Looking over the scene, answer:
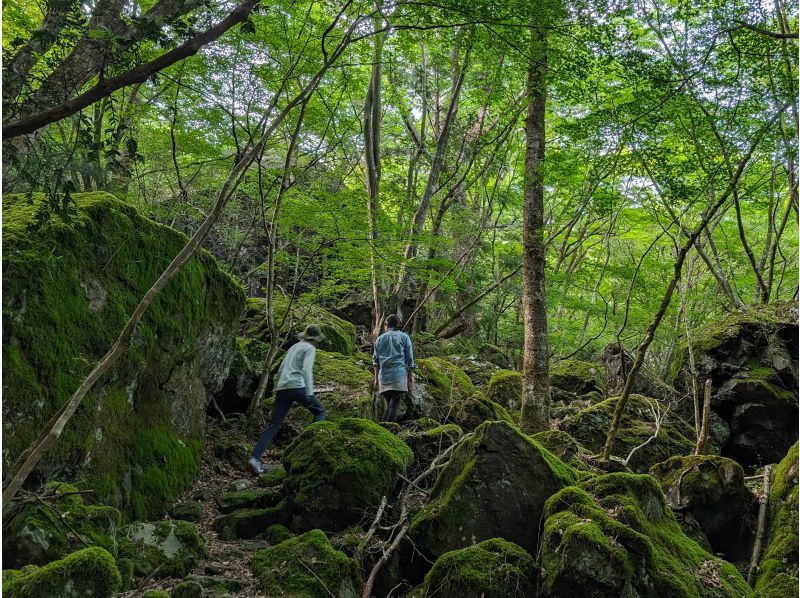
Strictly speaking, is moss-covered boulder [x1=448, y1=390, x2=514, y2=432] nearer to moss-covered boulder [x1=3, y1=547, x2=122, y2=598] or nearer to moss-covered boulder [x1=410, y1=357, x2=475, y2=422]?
moss-covered boulder [x1=410, y1=357, x2=475, y2=422]

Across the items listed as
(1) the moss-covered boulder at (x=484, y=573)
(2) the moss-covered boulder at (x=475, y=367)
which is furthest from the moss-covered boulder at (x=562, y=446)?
(2) the moss-covered boulder at (x=475, y=367)

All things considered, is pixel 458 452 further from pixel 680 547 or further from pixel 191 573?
pixel 191 573

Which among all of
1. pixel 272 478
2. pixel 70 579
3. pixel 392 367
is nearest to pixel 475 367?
pixel 392 367

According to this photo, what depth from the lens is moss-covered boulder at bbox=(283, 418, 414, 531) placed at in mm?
5633

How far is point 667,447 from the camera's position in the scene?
942 centimetres

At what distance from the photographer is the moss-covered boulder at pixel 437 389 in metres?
9.25

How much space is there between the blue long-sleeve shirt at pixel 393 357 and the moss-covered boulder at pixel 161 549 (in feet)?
13.0

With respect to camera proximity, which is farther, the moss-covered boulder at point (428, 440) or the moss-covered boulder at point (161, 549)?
the moss-covered boulder at point (428, 440)

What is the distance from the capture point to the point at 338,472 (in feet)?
18.8

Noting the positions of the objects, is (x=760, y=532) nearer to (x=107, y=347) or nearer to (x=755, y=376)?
(x=755, y=376)

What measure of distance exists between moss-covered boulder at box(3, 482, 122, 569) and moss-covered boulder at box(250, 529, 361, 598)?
122cm

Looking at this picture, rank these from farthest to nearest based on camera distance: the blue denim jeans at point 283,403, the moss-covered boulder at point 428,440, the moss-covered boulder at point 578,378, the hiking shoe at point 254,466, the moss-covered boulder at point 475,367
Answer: the moss-covered boulder at point 578,378
the moss-covered boulder at point 475,367
the moss-covered boulder at point 428,440
the blue denim jeans at point 283,403
the hiking shoe at point 254,466

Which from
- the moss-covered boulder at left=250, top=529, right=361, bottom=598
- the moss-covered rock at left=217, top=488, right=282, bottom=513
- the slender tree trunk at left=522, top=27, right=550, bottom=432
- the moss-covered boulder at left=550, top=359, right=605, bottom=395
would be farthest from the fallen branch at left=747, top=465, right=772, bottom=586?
the moss-covered boulder at left=550, top=359, right=605, bottom=395

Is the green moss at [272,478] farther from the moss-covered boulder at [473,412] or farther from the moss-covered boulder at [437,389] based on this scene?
the moss-covered boulder at [473,412]
